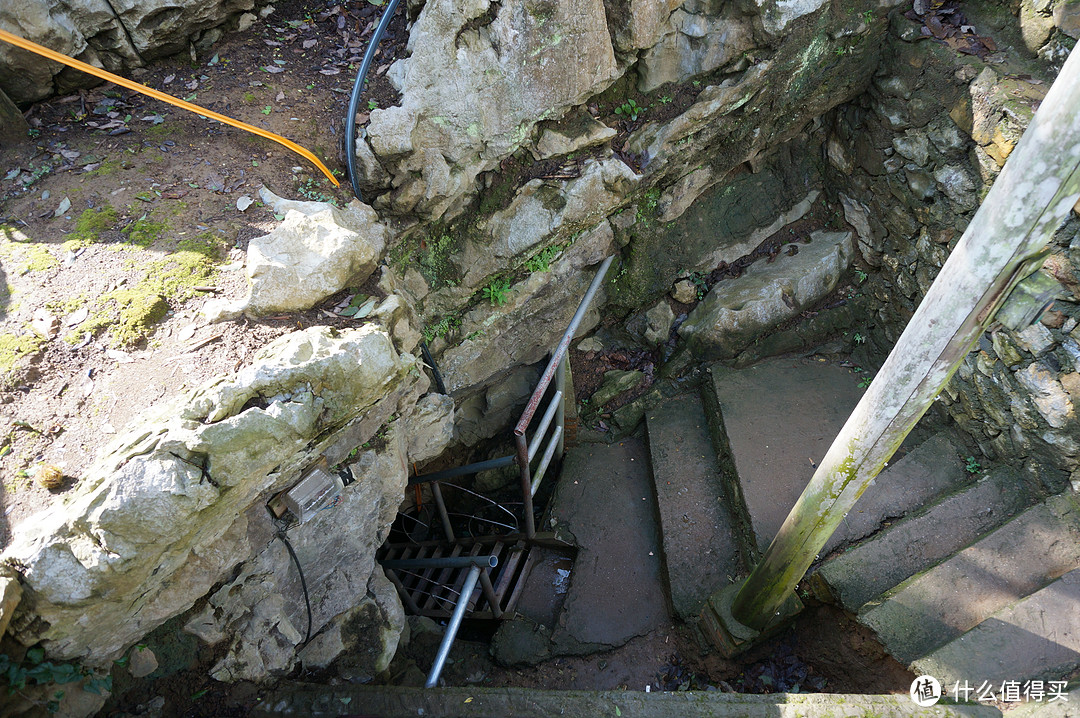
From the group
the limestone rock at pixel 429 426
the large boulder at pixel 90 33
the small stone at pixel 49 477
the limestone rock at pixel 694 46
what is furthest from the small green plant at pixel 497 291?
the small stone at pixel 49 477

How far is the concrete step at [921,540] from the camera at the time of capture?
144 inches

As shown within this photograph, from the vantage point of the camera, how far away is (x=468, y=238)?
168 inches

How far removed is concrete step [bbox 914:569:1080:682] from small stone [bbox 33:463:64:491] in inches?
163

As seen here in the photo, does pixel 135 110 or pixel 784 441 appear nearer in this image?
pixel 135 110

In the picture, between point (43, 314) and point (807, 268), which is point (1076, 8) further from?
point (43, 314)

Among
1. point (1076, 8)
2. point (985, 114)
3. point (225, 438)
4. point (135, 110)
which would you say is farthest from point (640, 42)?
point (225, 438)

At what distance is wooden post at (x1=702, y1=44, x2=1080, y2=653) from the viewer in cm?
179

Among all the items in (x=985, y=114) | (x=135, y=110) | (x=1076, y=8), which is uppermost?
(x=135, y=110)

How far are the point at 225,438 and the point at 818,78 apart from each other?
4815 mm

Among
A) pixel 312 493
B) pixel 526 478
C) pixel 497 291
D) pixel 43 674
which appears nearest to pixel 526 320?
pixel 497 291

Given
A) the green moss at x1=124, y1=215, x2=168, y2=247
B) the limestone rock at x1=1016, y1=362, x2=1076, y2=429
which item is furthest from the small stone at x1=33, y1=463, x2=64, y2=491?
the limestone rock at x1=1016, y1=362, x2=1076, y2=429

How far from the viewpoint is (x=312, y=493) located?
300 centimetres

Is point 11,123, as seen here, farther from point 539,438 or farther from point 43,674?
point 539,438

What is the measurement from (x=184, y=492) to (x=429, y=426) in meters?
2.08
